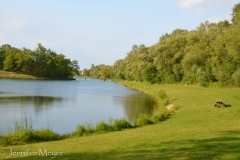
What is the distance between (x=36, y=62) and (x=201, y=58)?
73.8 metres

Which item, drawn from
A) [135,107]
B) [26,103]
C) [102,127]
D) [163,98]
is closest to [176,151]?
[102,127]

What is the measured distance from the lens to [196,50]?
48.7m

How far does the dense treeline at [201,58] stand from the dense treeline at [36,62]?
50190mm

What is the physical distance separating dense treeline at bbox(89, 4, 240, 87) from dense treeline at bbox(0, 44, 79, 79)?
50190mm

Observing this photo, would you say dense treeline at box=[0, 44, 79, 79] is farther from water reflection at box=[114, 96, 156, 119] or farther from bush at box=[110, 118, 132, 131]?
bush at box=[110, 118, 132, 131]

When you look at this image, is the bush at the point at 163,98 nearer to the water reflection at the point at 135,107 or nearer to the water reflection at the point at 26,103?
the water reflection at the point at 135,107

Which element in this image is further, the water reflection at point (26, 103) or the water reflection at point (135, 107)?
the water reflection at point (26, 103)

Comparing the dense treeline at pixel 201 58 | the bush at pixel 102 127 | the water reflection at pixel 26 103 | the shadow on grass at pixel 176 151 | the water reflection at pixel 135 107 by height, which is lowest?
the water reflection at pixel 135 107

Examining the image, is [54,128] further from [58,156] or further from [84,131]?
[58,156]

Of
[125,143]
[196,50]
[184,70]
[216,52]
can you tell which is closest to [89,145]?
[125,143]

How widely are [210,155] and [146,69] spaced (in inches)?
2289

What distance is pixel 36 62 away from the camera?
10469 centimetres

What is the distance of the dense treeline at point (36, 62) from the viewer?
99.8 meters

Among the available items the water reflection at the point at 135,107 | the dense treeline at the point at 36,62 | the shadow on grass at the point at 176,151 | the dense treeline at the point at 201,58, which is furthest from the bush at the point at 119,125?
the dense treeline at the point at 36,62
